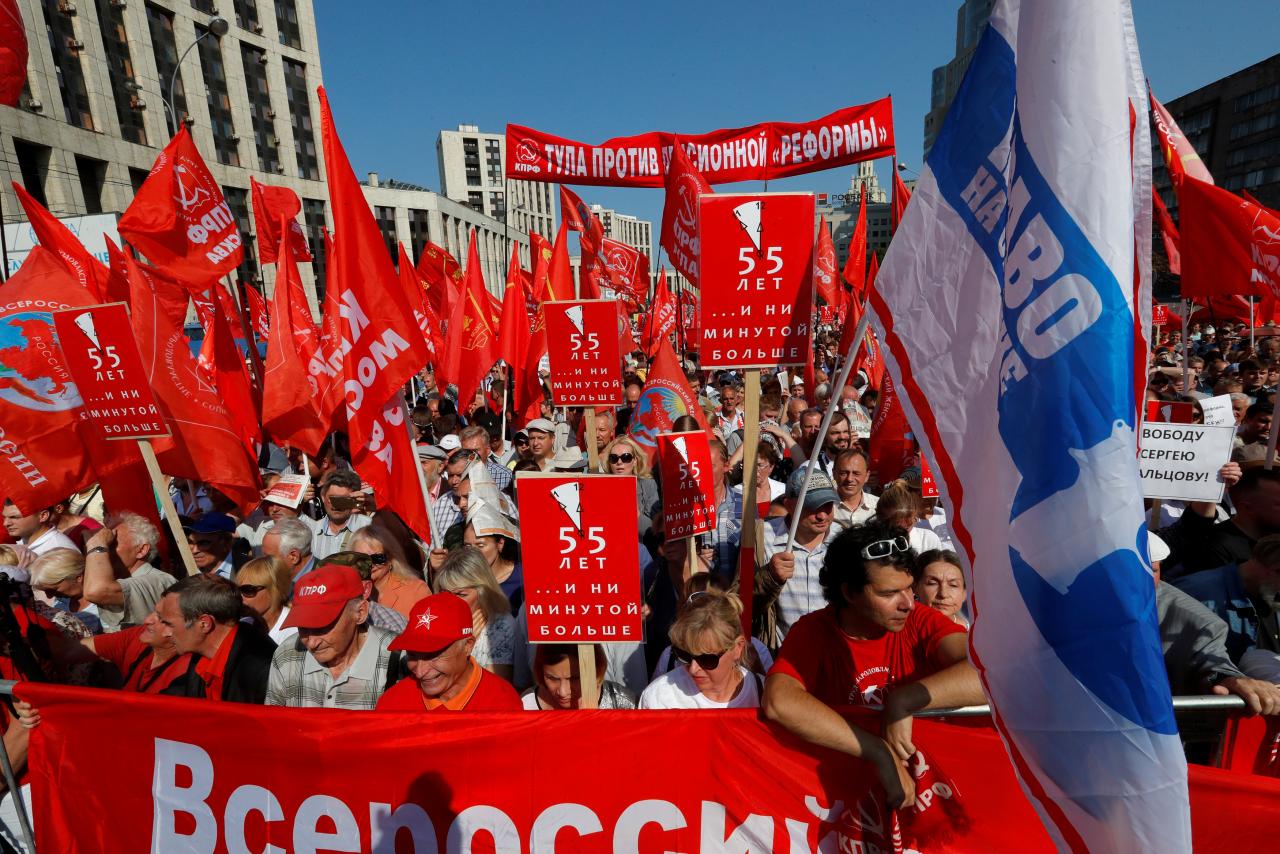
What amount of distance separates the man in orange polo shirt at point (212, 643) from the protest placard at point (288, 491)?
2516mm

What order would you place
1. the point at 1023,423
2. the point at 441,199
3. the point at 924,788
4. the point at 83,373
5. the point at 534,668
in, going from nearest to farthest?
the point at 1023,423 < the point at 924,788 < the point at 534,668 < the point at 83,373 < the point at 441,199

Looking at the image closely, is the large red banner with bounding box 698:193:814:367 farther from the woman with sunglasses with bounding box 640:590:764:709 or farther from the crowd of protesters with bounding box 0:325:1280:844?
the woman with sunglasses with bounding box 640:590:764:709

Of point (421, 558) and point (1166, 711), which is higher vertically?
point (1166, 711)

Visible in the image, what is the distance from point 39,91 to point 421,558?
2747 cm

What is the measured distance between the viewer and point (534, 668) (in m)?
3.06

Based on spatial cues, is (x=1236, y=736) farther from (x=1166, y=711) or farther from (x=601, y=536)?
(x=601, y=536)

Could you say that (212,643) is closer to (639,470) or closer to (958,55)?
(639,470)

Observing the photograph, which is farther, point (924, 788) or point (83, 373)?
point (83, 373)

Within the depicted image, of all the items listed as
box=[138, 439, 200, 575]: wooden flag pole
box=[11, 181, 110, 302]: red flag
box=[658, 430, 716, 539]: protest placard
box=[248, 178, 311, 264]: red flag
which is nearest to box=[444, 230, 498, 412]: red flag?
box=[248, 178, 311, 264]: red flag

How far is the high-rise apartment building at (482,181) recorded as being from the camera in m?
85.7

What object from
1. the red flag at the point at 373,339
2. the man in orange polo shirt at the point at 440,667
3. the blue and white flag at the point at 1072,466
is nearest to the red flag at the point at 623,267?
the red flag at the point at 373,339

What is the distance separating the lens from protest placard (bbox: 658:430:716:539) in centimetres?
401

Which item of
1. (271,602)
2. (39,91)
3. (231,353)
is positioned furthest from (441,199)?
(271,602)

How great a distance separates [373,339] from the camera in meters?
4.07
